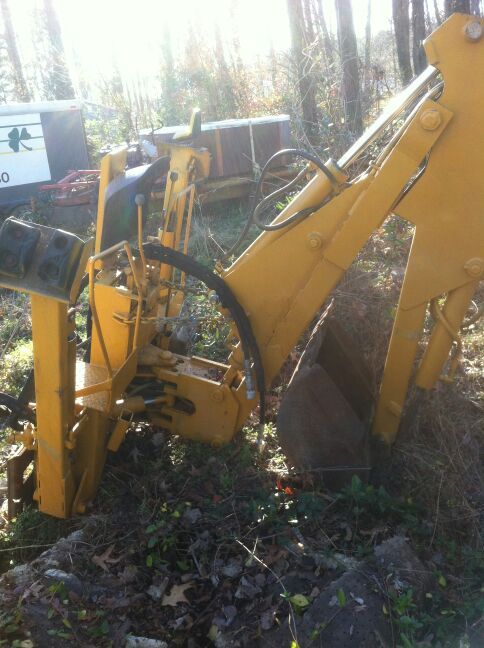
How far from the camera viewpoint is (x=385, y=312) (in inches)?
194

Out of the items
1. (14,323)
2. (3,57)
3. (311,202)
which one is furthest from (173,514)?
(3,57)

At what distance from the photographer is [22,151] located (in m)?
12.1

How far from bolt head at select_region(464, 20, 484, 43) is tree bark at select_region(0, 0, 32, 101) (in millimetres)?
19180

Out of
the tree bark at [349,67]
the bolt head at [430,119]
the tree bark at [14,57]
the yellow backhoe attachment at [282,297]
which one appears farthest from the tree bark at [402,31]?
the tree bark at [14,57]

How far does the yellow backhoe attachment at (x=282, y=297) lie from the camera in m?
2.98

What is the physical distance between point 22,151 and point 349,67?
6.69 metres

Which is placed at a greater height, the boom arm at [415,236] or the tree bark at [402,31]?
the tree bark at [402,31]

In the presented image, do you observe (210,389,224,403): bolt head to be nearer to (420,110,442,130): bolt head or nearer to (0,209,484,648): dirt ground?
(0,209,484,648): dirt ground

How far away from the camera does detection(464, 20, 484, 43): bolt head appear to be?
2.82 metres

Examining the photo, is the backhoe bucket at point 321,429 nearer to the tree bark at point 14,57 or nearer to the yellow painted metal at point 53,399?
the yellow painted metal at point 53,399

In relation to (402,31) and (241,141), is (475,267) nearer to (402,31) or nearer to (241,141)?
(241,141)

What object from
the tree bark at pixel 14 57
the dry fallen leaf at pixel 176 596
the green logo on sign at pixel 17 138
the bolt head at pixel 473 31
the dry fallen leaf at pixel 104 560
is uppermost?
the tree bark at pixel 14 57

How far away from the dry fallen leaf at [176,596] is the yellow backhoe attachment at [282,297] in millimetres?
835

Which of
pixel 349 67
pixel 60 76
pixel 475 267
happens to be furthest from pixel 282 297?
pixel 60 76
